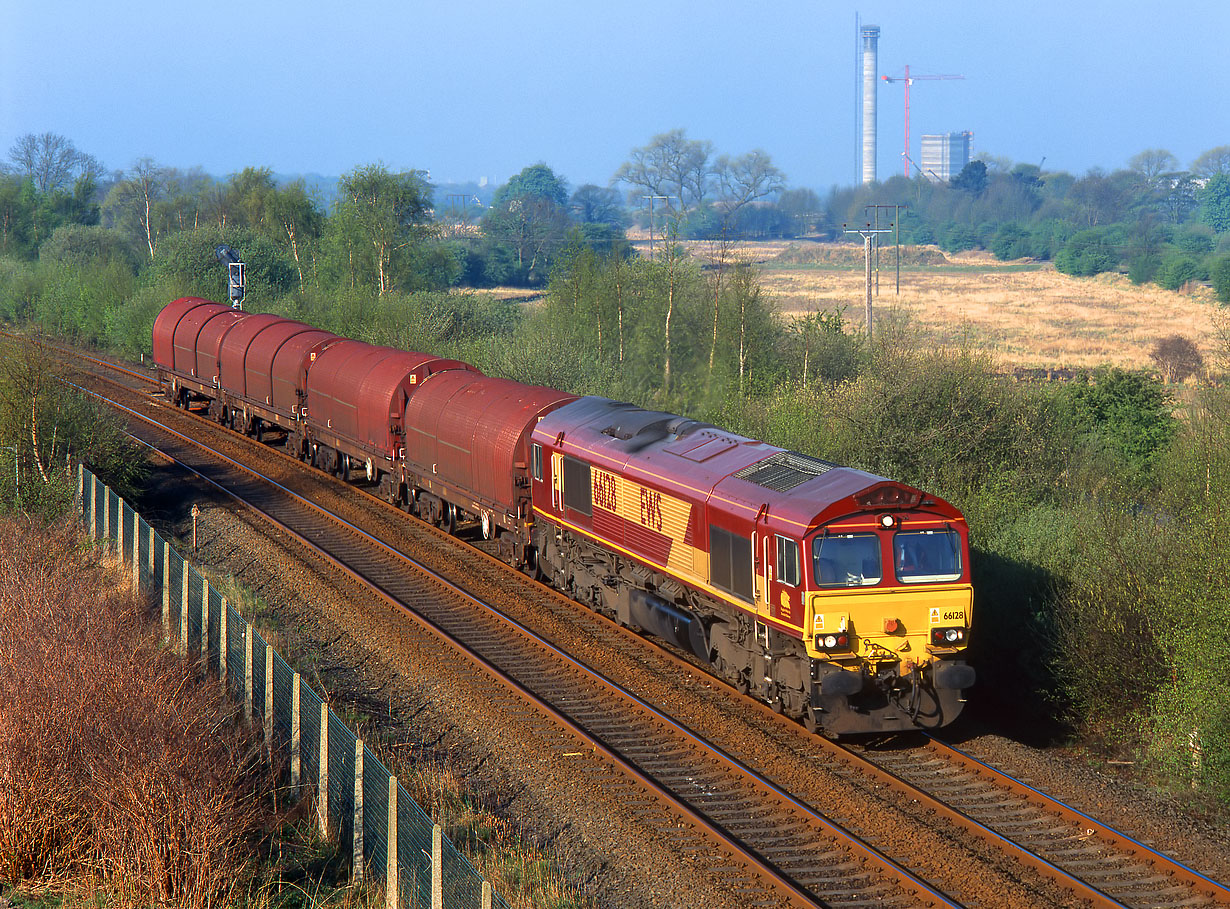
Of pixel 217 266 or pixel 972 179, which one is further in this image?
pixel 972 179

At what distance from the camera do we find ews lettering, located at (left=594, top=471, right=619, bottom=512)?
748 inches

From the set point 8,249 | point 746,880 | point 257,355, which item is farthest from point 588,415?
point 8,249

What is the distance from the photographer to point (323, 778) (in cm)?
1223

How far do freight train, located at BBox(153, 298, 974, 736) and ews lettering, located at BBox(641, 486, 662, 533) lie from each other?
0.11 ft

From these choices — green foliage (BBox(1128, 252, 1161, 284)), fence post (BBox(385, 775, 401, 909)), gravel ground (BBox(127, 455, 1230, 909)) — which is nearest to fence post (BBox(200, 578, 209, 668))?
gravel ground (BBox(127, 455, 1230, 909))

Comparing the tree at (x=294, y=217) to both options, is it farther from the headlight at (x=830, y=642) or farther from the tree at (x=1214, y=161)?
the tree at (x=1214, y=161)

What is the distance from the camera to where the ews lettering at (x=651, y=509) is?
17.6 metres

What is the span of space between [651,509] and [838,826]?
636 cm

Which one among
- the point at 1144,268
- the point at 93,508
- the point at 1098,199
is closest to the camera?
the point at 93,508

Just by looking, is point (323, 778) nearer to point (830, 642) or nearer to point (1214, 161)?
point (830, 642)

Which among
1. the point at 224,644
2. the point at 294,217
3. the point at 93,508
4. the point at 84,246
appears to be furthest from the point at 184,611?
the point at 84,246

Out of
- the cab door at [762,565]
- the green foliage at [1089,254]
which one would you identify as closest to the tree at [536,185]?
the green foliage at [1089,254]

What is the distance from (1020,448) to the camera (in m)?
27.0

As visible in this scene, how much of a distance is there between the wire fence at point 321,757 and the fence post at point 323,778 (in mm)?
11
